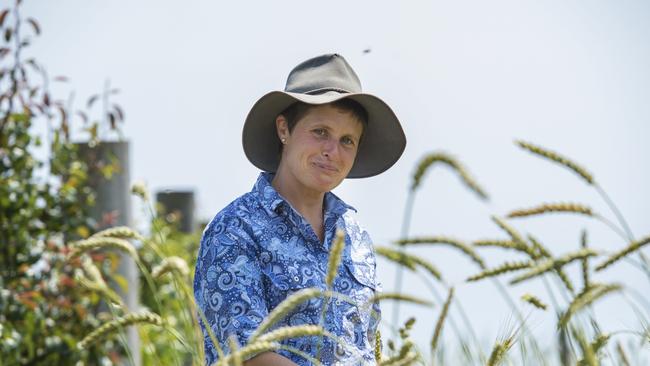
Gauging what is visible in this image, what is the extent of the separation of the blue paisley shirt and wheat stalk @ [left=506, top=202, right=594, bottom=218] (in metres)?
0.73

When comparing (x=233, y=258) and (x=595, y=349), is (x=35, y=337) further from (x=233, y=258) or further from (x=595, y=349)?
(x=595, y=349)

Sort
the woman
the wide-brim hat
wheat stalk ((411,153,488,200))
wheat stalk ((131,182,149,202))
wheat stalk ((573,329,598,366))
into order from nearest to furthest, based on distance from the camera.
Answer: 1. wheat stalk ((573,329,598,366))
2. wheat stalk ((411,153,488,200))
3. wheat stalk ((131,182,149,202))
4. the woman
5. the wide-brim hat

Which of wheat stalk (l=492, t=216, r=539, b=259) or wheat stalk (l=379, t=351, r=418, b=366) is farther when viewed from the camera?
wheat stalk (l=492, t=216, r=539, b=259)

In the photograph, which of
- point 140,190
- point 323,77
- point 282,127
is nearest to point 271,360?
point 140,190

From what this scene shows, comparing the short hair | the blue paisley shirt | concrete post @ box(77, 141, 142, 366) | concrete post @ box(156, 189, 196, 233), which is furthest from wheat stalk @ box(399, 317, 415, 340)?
concrete post @ box(156, 189, 196, 233)

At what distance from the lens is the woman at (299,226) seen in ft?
9.70

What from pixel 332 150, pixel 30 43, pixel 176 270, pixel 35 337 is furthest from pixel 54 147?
pixel 176 270

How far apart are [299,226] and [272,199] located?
108mm

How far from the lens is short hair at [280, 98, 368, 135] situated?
10.7ft

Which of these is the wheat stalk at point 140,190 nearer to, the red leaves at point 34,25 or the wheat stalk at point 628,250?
the wheat stalk at point 628,250

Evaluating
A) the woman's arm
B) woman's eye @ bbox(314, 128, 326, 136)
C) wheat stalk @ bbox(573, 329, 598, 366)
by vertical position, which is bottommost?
the woman's arm

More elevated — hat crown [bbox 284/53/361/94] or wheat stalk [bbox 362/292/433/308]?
hat crown [bbox 284/53/361/94]

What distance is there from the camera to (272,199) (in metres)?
3.23

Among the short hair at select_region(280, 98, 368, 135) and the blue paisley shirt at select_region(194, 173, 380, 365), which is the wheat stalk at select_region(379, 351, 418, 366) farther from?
the short hair at select_region(280, 98, 368, 135)
